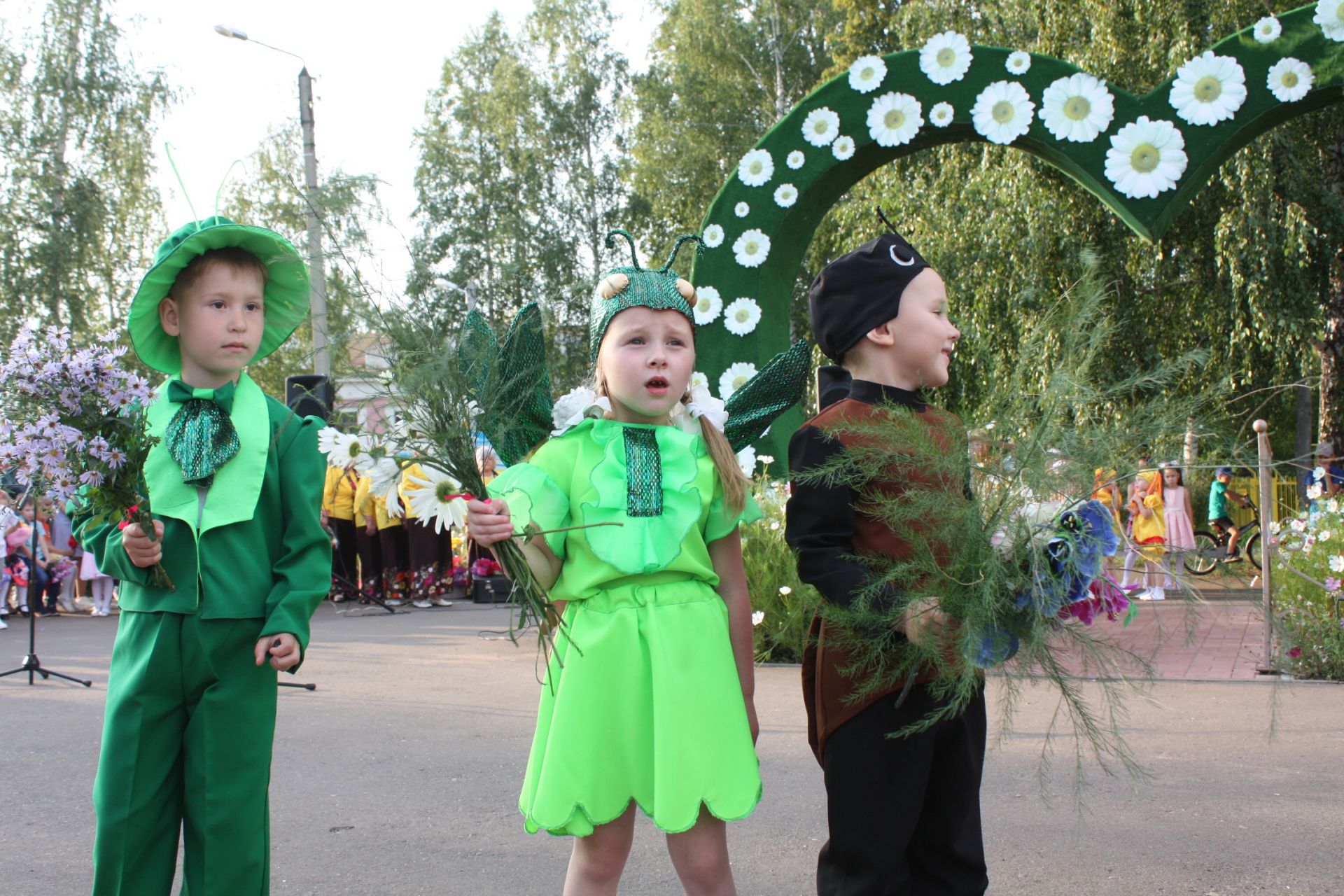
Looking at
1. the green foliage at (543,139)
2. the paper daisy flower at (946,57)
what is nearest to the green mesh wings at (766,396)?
the paper daisy flower at (946,57)

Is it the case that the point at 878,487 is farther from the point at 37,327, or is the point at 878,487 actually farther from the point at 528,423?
the point at 37,327

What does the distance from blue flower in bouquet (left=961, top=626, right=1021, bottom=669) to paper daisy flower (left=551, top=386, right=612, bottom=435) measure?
1.01m

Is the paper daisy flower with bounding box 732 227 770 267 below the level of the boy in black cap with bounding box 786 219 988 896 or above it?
above

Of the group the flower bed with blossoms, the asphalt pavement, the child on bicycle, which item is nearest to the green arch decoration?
the flower bed with blossoms

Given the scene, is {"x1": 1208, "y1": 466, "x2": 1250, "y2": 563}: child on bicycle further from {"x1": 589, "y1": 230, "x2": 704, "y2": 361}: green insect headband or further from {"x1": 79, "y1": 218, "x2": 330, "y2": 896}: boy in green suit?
{"x1": 79, "y1": 218, "x2": 330, "y2": 896}: boy in green suit

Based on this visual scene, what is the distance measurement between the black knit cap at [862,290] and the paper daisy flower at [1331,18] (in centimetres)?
557

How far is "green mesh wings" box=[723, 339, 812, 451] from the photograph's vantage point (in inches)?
112

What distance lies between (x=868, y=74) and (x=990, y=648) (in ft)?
21.3

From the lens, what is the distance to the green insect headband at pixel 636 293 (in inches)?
104

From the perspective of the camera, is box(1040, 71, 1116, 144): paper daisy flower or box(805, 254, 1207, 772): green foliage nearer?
box(805, 254, 1207, 772): green foliage

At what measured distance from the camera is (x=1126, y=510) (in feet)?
7.59

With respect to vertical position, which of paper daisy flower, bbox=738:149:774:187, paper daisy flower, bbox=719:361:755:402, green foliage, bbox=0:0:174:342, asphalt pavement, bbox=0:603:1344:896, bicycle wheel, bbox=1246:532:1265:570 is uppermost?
green foliage, bbox=0:0:174:342

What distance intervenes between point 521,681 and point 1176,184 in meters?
4.82

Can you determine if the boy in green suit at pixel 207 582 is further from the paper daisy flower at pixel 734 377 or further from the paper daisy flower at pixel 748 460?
the paper daisy flower at pixel 734 377
